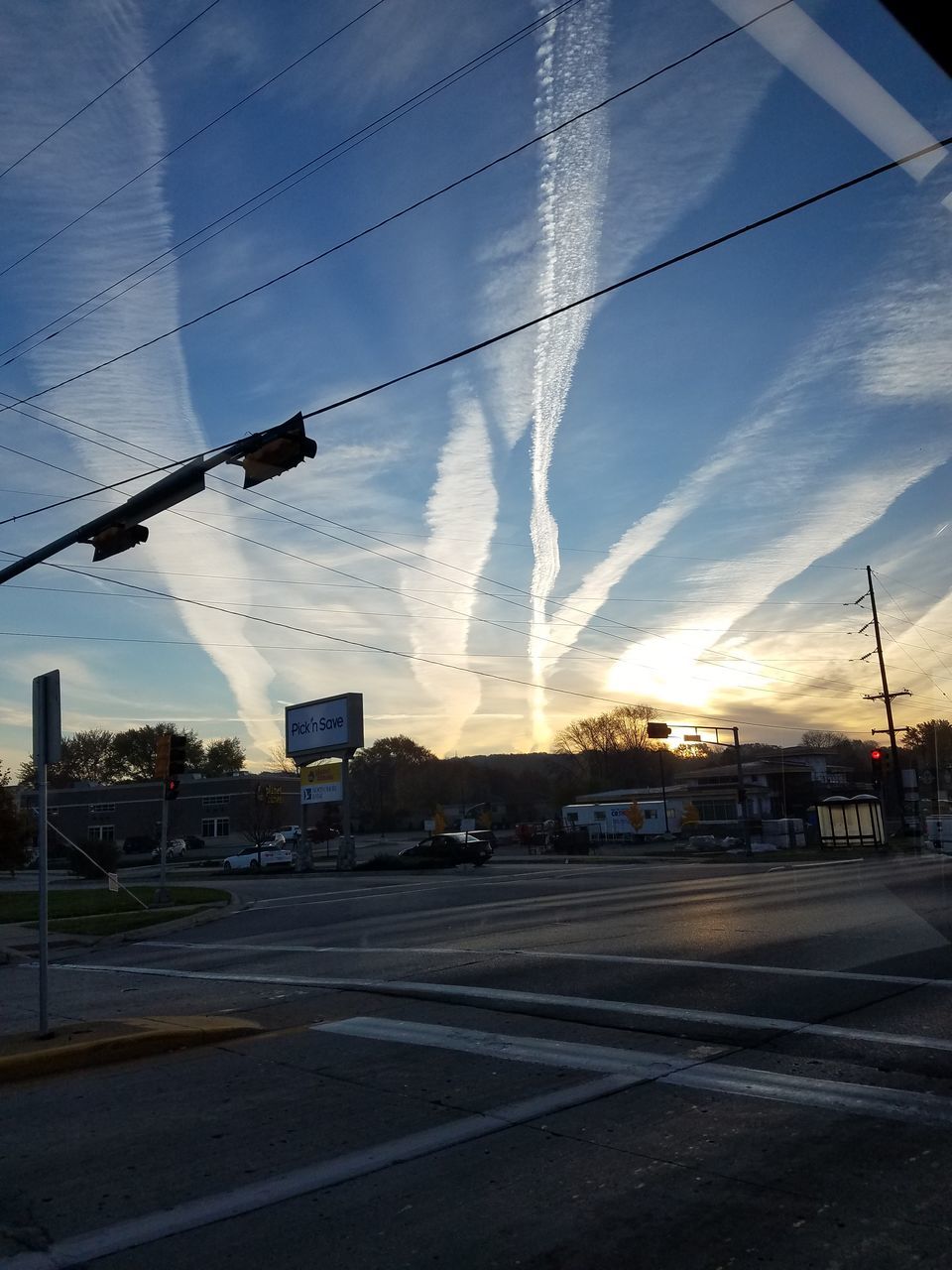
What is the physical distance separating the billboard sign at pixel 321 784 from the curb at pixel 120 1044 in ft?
126

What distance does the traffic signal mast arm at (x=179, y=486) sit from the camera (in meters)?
11.4

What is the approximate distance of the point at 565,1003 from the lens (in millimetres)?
9195

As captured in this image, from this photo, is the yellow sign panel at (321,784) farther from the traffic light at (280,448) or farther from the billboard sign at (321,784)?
the traffic light at (280,448)

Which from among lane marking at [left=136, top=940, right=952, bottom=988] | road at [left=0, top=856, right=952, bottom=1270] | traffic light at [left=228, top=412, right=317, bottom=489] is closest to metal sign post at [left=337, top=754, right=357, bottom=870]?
lane marking at [left=136, top=940, right=952, bottom=988]

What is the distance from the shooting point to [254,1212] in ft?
15.6

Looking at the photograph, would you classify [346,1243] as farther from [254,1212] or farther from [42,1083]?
[42,1083]

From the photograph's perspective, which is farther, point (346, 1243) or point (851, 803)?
point (851, 803)

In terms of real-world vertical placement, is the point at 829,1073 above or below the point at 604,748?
Result: below

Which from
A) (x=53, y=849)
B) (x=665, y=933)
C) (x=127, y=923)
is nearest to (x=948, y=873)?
(x=665, y=933)

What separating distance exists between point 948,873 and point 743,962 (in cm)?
1514

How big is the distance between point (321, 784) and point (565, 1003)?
1599 inches

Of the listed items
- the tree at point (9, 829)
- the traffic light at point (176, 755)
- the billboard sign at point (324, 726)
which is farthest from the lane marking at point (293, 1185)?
the billboard sign at point (324, 726)

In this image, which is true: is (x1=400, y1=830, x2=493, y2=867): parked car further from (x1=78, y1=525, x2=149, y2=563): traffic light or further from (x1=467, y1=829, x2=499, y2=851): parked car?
(x1=78, y1=525, x2=149, y2=563): traffic light

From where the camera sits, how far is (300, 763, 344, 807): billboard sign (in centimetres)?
4806
